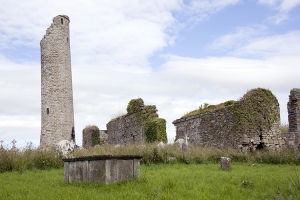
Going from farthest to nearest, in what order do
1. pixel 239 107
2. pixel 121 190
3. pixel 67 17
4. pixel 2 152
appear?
pixel 67 17 < pixel 239 107 < pixel 2 152 < pixel 121 190

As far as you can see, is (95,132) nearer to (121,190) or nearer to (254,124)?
(254,124)

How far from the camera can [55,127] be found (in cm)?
2975

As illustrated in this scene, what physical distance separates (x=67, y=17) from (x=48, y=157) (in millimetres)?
19914

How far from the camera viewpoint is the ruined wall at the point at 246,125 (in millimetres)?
19328

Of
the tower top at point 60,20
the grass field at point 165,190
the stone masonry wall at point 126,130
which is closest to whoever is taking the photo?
the grass field at point 165,190

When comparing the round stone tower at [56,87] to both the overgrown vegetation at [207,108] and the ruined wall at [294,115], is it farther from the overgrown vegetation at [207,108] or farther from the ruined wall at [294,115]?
the ruined wall at [294,115]

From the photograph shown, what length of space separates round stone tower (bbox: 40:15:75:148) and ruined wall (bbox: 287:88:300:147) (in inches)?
678

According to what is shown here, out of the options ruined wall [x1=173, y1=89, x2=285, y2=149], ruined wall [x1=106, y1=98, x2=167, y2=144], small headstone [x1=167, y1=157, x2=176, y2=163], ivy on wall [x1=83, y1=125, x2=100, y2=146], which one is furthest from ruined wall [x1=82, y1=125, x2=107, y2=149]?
small headstone [x1=167, y1=157, x2=176, y2=163]

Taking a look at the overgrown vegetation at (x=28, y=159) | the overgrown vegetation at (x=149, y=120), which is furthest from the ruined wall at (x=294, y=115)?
the overgrown vegetation at (x=28, y=159)

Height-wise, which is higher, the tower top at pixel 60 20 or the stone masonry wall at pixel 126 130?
the tower top at pixel 60 20

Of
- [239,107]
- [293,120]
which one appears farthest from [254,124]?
[293,120]

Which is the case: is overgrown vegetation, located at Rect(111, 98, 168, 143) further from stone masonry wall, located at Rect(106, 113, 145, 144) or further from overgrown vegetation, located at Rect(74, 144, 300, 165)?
overgrown vegetation, located at Rect(74, 144, 300, 165)

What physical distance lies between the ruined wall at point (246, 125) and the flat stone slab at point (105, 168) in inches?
429

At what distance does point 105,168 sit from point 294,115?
15.6m
